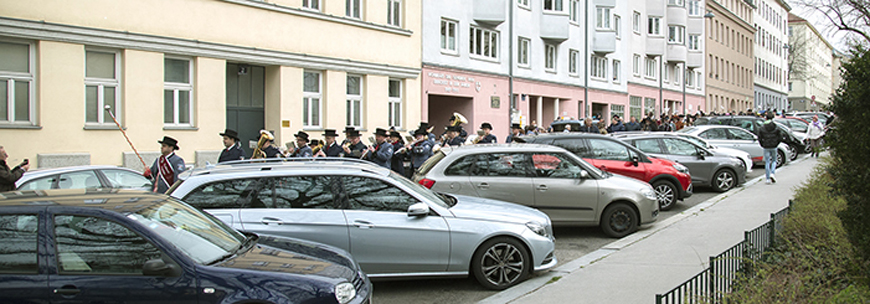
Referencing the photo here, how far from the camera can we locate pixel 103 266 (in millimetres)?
4539

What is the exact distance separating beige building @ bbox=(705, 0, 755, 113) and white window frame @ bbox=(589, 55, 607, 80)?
1984cm

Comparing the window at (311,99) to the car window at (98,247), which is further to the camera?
the window at (311,99)

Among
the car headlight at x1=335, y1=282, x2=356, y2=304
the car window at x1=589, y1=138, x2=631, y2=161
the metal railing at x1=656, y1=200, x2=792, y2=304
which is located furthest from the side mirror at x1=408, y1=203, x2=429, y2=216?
the car window at x1=589, y1=138, x2=631, y2=161

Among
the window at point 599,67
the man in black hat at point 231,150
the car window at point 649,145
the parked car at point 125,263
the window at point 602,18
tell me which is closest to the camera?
the parked car at point 125,263

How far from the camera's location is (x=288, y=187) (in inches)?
277

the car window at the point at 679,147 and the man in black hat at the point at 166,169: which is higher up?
the car window at the point at 679,147

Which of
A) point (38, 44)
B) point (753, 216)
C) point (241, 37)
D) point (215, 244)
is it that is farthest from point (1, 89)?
point (753, 216)

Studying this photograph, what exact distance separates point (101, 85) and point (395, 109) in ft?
32.6

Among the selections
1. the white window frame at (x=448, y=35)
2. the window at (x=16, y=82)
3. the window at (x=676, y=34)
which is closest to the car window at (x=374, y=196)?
the window at (x=16, y=82)

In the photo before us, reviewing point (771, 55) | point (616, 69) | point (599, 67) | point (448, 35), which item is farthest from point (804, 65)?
point (448, 35)

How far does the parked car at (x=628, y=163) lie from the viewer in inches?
508

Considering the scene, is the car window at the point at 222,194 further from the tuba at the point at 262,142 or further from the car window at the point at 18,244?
the tuba at the point at 262,142

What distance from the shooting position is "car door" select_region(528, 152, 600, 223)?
10055mm

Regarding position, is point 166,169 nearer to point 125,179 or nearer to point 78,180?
point 125,179
